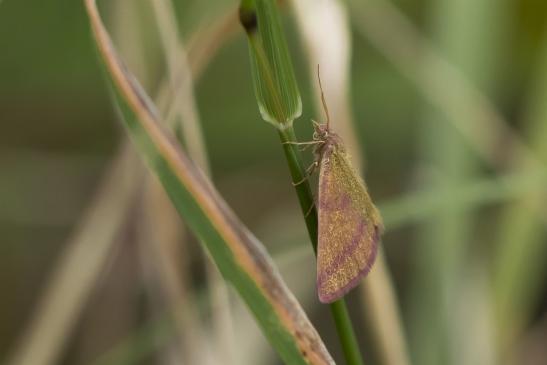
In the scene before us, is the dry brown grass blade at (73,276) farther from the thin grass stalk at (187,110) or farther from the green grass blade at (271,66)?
the green grass blade at (271,66)

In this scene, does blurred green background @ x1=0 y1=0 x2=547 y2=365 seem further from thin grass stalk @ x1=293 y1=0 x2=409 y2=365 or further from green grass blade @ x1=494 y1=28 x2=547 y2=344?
thin grass stalk @ x1=293 y1=0 x2=409 y2=365

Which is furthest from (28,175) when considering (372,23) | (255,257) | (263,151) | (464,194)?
(255,257)

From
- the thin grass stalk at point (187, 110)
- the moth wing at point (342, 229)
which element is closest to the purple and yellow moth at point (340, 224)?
the moth wing at point (342, 229)

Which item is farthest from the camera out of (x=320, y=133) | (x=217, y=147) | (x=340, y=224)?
(x=217, y=147)

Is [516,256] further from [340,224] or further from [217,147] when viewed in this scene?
[217,147]

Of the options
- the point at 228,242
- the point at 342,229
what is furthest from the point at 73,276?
the point at 228,242

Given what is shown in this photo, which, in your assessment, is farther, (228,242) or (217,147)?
(217,147)

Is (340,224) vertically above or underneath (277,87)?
underneath
